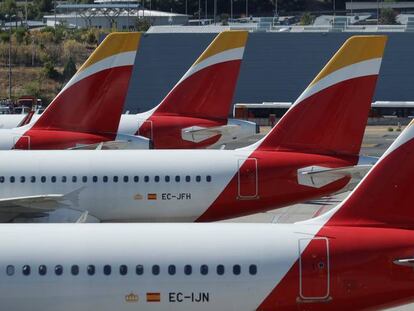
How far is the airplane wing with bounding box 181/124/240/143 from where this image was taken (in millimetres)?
38375

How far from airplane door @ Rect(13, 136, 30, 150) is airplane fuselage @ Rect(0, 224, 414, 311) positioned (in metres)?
15.6

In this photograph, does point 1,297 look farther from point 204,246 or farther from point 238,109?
point 238,109

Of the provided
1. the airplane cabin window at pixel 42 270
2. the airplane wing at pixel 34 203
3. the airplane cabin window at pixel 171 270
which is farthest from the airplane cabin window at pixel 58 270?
the airplane wing at pixel 34 203

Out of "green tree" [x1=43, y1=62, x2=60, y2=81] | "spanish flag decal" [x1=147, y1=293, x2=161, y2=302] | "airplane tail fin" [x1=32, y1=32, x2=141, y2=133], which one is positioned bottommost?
"green tree" [x1=43, y1=62, x2=60, y2=81]

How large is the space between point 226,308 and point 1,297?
142 inches

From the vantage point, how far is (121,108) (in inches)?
1359

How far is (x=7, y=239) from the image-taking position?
18172mm

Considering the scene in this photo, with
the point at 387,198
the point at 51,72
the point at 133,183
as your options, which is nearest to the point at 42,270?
the point at 387,198

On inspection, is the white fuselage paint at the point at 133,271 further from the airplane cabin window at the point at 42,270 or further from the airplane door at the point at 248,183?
the airplane door at the point at 248,183

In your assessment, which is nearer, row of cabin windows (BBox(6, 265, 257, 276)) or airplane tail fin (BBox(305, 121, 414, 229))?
row of cabin windows (BBox(6, 265, 257, 276))

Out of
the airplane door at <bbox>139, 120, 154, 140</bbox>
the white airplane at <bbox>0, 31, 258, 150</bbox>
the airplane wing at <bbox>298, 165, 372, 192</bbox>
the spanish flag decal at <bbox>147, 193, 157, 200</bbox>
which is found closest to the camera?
the airplane wing at <bbox>298, 165, 372, 192</bbox>

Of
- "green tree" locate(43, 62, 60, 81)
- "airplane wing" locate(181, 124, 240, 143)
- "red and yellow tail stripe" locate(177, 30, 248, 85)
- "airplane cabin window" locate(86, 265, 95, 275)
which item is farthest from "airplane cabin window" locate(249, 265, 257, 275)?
"green tree" locate(43, 62, 60, 81)

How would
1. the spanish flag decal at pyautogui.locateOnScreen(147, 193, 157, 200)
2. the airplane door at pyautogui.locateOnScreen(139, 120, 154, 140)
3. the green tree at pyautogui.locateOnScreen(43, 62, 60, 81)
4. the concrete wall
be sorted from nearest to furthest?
the spanish flag decal at pyautogui.locateOnScreen(147, 193, 157, 200)
the airplane door at pyautogui.locateOnScreen(139, 120, 154, 140)
the concrete wall
the green tree at pyautogui.locateOnScreen(43, 62, 60, 81)

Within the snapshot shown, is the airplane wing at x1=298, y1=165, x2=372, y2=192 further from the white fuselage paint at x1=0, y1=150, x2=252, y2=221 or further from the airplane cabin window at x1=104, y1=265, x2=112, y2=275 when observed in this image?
the airplane cabin window at x1=104, y1=265, x2=112, y2=275
